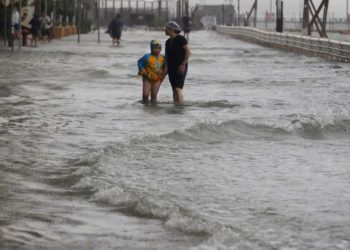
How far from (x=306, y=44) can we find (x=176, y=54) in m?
27.7

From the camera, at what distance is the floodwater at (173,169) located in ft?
23.5

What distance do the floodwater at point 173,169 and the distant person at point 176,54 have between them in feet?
1.57

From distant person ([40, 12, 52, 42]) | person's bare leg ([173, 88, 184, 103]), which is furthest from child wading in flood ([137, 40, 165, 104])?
distant person ([40, 12, 52, 42])

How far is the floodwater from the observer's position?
282 inches

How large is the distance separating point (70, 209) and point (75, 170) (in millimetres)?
2012

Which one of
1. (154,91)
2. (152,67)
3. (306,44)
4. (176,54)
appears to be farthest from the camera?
(306,44)

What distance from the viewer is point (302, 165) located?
10.6 meters

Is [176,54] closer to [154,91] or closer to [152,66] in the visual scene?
[152,66]

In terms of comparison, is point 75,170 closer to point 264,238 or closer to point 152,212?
point 152,212

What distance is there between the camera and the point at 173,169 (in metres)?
10.2

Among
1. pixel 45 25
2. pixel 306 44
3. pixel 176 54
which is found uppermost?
pixel 176 54

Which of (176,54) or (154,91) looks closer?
(176,54)

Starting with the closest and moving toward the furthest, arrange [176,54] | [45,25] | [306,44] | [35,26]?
[176,54]
[306,44]
[35,26]
[45,25]

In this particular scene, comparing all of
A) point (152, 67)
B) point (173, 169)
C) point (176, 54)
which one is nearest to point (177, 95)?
point (152, 67)
